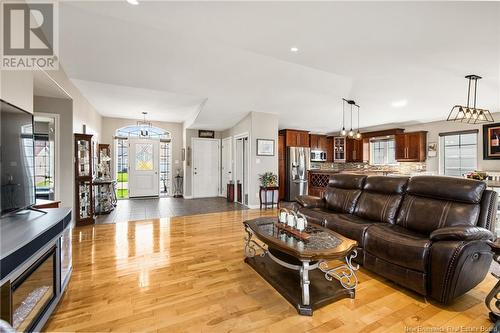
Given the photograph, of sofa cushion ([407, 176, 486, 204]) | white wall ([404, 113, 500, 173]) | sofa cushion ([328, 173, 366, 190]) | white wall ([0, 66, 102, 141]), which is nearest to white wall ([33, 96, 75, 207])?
white wall ([0, 66, 102, 141])

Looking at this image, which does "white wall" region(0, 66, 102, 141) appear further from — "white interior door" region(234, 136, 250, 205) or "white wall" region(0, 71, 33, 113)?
"white interior door" region(234, 136, 250, 205)

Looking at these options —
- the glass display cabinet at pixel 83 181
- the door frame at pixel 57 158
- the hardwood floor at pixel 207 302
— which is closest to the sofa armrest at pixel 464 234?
Result: the hardwood floor at pixel 207 302

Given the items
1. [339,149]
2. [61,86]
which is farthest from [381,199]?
[339,149]

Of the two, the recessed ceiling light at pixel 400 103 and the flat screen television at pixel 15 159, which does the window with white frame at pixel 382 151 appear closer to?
the recessed ceiling light at pixel 400 103

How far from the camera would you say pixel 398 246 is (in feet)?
7.02

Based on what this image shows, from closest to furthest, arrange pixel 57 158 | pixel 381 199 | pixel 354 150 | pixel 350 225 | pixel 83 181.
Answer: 1. pixel 350 225
2. pixel 381 199
3. pixel 57 158
4. pixel 83 181
5. pixel 354 150

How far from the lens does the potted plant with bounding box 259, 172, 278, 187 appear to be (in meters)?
5.86

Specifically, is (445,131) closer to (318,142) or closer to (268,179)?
(318,142)

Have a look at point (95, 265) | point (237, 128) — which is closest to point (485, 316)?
point (95, 265)

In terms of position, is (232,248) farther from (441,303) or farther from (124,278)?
(441,303)

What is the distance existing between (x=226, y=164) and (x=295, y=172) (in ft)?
7.72

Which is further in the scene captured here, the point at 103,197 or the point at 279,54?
the point at 103,197

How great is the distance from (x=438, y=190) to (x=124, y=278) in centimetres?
349

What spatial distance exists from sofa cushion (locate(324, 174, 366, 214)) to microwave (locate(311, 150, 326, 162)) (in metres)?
4.37
